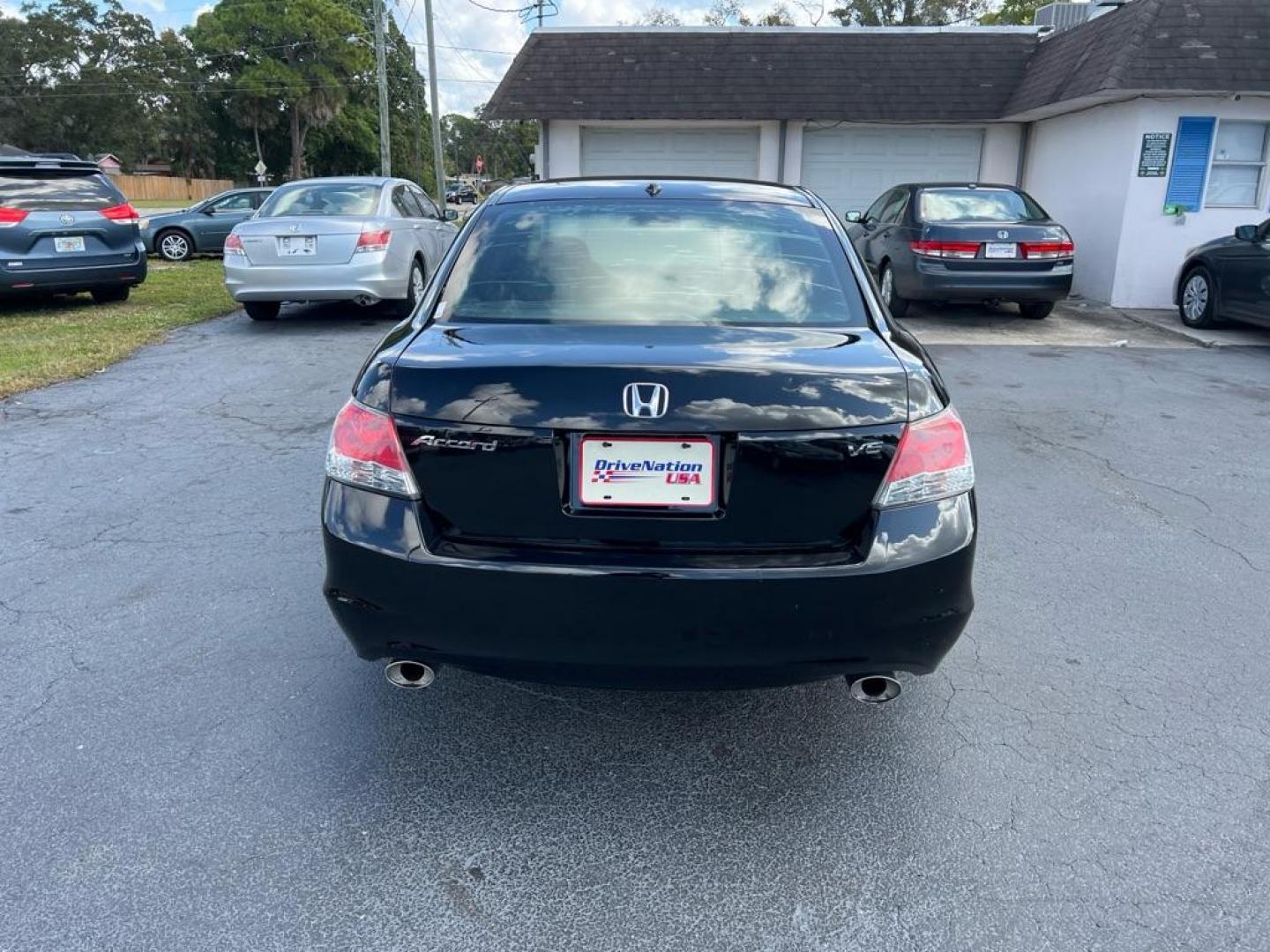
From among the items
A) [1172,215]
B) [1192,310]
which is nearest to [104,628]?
[1192,310]

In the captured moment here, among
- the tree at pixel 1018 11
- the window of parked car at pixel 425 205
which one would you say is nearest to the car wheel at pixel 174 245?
the window of parked car at pixel 425 205

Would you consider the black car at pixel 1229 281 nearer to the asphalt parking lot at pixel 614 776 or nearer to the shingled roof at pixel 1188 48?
the shingled roof at pixel 1188 48

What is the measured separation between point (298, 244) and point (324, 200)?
1048mm

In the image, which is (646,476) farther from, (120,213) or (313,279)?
(120,213)

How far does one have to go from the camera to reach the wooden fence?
59.5 m

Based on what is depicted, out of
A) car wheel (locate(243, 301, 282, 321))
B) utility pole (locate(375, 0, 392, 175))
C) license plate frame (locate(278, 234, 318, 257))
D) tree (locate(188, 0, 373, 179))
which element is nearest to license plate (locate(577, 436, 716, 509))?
license plate frame (locate(278, 234, 318, 257))

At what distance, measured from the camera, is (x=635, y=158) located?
1798 cm

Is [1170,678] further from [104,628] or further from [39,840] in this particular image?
[104,628]

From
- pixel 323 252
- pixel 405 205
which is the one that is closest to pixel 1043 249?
pixel 405 205

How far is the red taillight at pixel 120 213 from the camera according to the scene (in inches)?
430

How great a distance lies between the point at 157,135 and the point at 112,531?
75.3 m

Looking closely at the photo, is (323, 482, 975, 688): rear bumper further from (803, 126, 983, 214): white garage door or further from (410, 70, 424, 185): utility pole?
(410, 70, 424, 185): utility pole

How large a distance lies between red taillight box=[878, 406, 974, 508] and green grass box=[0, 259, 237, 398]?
7.35 meters

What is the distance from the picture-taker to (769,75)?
17.2 meters
